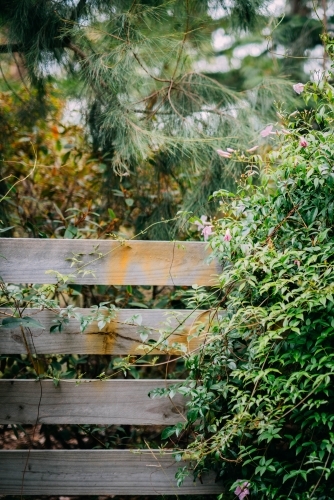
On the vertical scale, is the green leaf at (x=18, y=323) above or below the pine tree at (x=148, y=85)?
below

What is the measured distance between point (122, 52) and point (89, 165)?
3.15ft

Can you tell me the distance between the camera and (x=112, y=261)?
7.20ft

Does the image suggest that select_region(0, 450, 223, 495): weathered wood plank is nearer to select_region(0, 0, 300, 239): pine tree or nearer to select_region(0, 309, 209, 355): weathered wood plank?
select_region(0, 309, 209, 355): weathered wood plank

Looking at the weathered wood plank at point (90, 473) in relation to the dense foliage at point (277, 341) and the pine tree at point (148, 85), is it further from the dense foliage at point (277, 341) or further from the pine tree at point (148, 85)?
the pine tree at point (148, 85)

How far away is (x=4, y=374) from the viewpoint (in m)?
2.78

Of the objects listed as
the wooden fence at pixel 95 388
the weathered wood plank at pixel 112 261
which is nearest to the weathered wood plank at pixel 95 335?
the wooden fence at pixel 95 388

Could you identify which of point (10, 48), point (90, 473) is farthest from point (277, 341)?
point (10, 48)

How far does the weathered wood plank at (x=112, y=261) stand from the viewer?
216 centimetres

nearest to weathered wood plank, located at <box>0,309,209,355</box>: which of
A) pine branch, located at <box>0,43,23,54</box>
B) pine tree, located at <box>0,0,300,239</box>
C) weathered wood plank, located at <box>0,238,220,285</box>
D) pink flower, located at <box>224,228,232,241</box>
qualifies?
weathered wood plank, located at <box>0,238,220,285</box>

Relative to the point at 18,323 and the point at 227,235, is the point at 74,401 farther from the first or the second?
the point at 227,235

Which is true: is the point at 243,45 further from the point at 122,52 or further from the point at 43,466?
the point at 43,466

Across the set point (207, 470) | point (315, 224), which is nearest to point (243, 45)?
point (315, 224)

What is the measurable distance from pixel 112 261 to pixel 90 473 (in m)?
0.94

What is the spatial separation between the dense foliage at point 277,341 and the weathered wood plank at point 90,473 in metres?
0.20
